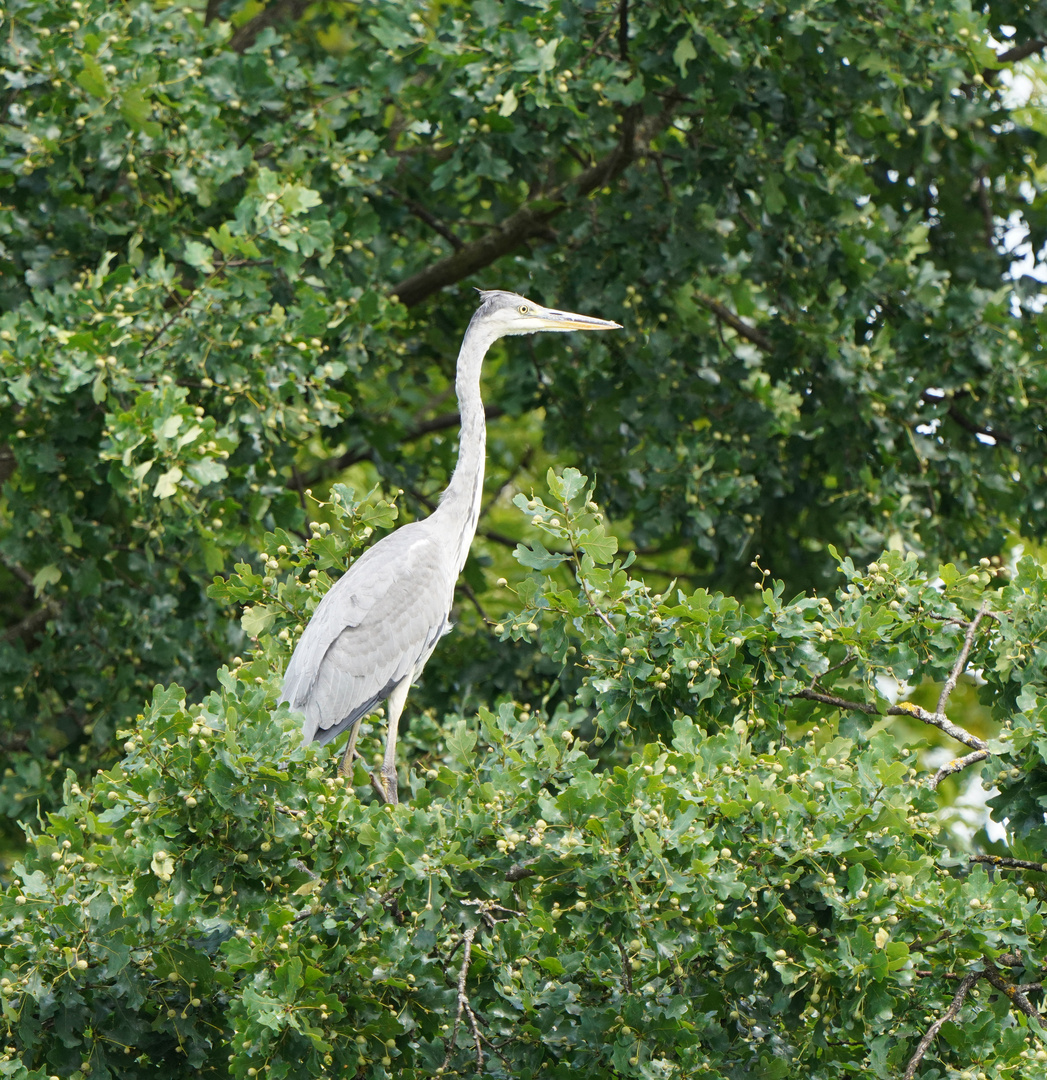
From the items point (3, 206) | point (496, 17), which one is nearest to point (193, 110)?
Answer: point (3, 206)

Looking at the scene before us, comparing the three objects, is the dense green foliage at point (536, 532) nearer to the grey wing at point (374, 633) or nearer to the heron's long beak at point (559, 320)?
the grey wing at point (374, 633)

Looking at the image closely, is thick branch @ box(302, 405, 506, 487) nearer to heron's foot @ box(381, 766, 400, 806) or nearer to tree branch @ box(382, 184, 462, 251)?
tree branch @ box(382, 184, 462, 251)

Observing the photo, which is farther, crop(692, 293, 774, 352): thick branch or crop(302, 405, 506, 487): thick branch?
crop(302, 405, 506, 487): thick branch

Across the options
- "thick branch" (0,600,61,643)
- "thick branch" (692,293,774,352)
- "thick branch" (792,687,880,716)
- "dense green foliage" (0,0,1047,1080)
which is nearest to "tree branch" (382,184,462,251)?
"dense green foliage" (0,0,1047,1080)

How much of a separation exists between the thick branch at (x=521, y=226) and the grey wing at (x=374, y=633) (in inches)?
97.0

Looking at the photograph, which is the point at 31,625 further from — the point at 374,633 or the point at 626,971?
the point at 626,971

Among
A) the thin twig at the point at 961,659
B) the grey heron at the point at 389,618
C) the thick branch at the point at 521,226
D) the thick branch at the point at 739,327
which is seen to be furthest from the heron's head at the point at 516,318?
the thin twig at the point at 961,659

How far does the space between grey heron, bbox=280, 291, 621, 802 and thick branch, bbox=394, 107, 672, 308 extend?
158 centimetres

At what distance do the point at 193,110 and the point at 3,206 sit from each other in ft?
3.45

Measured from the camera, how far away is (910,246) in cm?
766

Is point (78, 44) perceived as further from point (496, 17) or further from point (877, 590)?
point (877, 590)

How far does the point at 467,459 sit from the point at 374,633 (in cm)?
92

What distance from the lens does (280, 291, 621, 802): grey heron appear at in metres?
5.60

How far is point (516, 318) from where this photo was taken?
21.5ft
